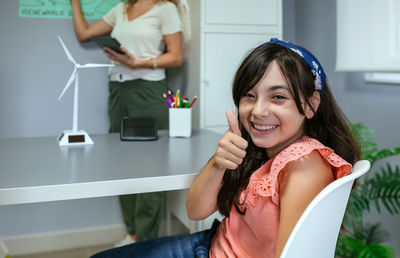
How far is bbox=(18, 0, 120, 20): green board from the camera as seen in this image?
2.41 metres

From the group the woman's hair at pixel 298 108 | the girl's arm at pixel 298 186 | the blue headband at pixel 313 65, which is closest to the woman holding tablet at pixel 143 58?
the woman's hair at pixel 298 108

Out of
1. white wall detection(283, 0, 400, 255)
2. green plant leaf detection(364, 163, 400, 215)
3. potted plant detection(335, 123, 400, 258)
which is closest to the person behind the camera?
potted plant detection(335, 123, 400, 258)

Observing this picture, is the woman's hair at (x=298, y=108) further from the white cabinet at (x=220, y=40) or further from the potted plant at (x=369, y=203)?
the white cabinet at (x=220, y=40)

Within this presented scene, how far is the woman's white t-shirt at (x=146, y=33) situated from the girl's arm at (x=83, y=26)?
122 millimetres

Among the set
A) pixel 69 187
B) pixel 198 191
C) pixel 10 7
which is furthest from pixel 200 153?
pixel 10 7

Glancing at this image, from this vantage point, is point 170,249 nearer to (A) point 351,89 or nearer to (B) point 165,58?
(B) point 165,58

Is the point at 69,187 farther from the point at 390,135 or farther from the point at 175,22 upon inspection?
the point at 390,135

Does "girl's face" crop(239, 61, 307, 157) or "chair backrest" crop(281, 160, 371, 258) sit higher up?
"girl's face" crop(239, 61, 307, 157)

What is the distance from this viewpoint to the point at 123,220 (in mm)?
Answer: 2729

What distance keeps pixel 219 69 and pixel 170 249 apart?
1.37 metres

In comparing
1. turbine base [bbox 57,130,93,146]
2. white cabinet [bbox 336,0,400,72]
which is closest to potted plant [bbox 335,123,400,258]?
white cabinet [bbox 336,0,400,72]

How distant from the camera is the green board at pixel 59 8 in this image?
241cm

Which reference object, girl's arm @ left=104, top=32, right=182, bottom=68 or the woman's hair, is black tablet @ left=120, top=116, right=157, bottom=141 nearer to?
the woman's hair

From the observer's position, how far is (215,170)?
1036mm
